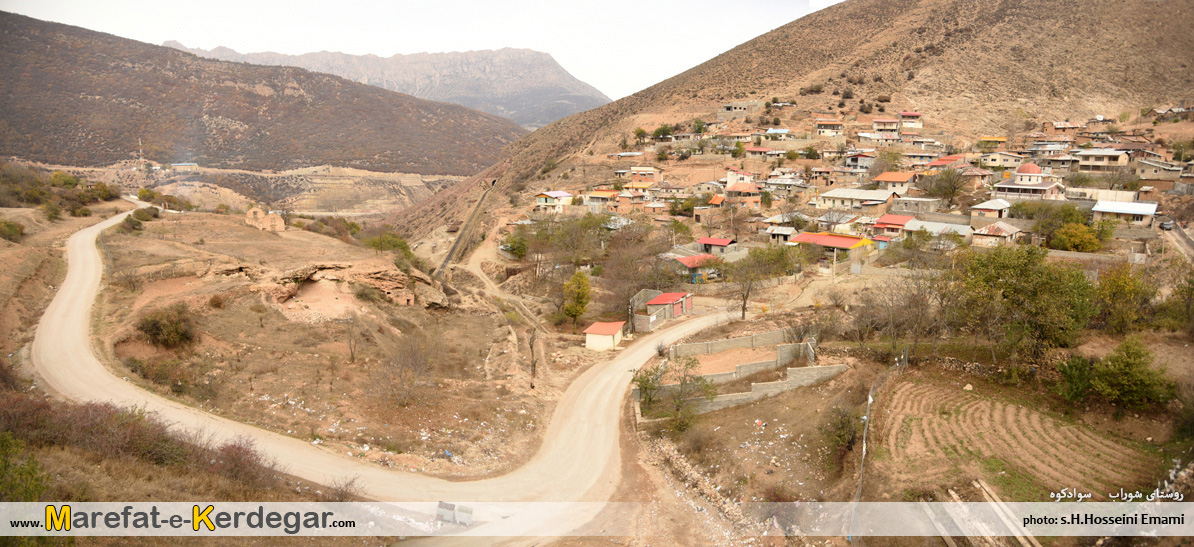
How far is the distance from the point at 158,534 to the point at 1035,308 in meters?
20.6

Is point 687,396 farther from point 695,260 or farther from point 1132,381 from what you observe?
point 695,260

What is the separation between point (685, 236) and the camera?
4184 centimetres

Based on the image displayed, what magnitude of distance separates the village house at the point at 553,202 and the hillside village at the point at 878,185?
0.44ft

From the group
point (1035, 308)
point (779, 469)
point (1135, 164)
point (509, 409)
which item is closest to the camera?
point (779, 469)

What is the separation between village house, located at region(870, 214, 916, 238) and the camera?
122 ft

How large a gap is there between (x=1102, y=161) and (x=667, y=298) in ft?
116

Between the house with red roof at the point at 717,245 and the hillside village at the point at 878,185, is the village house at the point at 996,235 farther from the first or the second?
the house with red roof at the point at 717,245

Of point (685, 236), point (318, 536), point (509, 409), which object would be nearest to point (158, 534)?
point (318, 536)

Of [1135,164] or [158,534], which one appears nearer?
[158,534]

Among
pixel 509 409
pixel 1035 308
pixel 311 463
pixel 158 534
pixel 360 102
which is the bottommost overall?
pixel 509 409

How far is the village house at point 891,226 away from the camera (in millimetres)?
37056

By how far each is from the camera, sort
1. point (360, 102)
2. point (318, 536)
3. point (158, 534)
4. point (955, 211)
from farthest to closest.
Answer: point (360, 102) → point (955, 211) → point (318, 536) → point (158, 534)

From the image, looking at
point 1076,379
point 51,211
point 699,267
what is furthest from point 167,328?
point 699,267

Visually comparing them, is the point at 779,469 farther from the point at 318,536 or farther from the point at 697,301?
the point at 697,301
